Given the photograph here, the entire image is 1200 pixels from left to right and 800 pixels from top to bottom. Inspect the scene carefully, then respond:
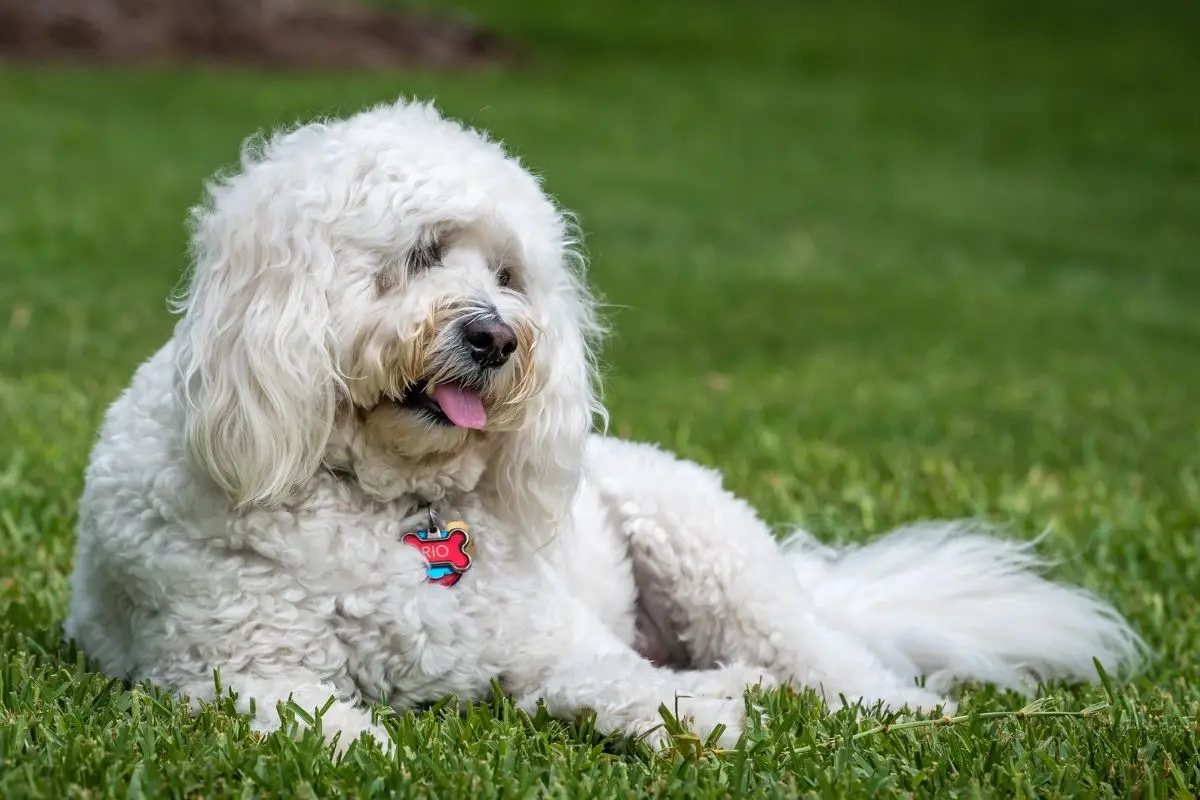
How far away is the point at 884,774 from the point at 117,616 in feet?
6.12

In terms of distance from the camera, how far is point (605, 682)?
3764 mm

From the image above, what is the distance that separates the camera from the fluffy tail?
4.70 metres

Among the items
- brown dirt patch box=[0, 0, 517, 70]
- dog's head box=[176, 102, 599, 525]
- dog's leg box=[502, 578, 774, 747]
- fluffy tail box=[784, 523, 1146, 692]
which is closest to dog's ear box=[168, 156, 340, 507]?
dog's head box=[176, 102, 599, 525]

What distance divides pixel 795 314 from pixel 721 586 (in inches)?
297

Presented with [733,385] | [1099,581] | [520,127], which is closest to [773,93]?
[520,127]

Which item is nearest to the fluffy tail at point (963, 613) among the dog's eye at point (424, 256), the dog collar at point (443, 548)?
the dog collar at point (443, 548)

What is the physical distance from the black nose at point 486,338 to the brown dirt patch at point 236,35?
16.5m

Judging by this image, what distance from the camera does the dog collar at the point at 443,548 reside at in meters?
3.81

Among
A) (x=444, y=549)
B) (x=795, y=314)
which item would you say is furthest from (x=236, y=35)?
(x=444, y=549)

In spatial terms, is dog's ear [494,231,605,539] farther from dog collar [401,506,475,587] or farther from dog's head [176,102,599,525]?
dog collar [401,506,475,587]

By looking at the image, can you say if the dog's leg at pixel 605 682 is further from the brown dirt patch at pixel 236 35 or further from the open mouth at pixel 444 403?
the brown dirt patch at pixel 236 35

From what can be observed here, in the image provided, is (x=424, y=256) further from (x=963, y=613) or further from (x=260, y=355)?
(x=963, y=613)

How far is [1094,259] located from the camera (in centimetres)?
1525

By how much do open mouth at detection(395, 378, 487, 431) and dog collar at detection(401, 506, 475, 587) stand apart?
293 millimetres
